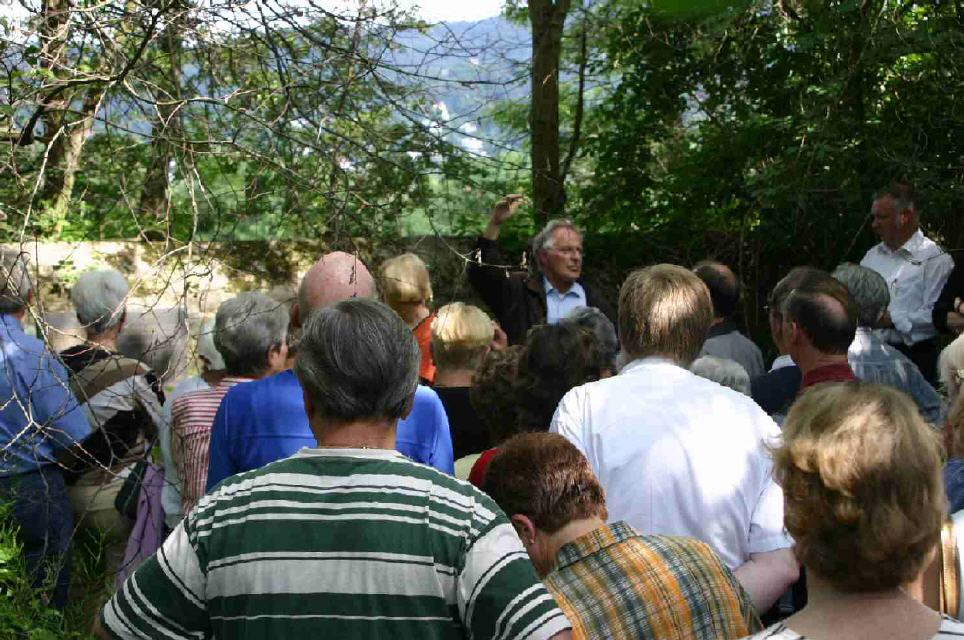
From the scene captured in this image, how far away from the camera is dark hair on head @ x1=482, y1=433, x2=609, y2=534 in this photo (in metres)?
2.36

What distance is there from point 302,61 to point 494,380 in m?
1.50

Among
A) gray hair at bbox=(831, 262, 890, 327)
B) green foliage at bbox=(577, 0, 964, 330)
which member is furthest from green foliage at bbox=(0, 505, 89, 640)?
green foliage at bbox=(577, 0, 964, 330)

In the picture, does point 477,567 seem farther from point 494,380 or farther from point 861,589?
point 494,380

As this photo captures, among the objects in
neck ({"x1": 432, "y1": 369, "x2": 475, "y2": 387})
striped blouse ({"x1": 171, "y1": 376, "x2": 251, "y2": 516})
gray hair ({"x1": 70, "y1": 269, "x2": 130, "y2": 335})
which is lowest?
striped blouse ({"x1": 171, "y1": 376, "x2": 251, "y2": 516})

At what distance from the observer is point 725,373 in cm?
387

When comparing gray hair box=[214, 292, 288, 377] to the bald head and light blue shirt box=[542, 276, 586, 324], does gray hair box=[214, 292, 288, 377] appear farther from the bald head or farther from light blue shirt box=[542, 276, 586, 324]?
light blue shirt box=[542, 276, 586, 324]

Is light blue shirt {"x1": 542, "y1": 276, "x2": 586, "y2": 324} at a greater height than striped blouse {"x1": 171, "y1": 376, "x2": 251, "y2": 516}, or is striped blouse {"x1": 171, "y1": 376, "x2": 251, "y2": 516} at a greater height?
light blue shirt {"x1": 542, "y1": 276, "x2": 586, "y2": 324}

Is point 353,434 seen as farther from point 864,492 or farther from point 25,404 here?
point 25,404

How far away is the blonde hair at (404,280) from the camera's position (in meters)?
4.93

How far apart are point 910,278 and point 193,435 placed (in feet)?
13.4

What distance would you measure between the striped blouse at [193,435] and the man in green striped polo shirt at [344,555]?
165 cm

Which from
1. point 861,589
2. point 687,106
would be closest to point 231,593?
point 861,589

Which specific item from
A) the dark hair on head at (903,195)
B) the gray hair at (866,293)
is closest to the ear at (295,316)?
the gray hair at (866,293)

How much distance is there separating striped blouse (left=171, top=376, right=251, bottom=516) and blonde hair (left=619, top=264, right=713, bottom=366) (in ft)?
4.74
